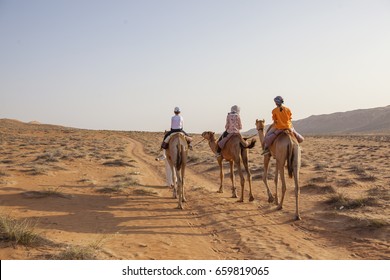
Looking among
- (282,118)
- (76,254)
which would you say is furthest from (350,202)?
(76,254)

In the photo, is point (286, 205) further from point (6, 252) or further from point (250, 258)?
point (6, 252)

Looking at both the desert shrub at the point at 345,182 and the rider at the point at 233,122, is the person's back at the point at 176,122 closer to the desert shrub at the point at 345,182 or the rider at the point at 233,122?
the rider at the point at 233,122

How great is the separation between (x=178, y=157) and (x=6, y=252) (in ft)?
22.1

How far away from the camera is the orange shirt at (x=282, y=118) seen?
11648mm

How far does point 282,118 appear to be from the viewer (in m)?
11.7

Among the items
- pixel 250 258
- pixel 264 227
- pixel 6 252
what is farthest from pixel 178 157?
pixel 6 252

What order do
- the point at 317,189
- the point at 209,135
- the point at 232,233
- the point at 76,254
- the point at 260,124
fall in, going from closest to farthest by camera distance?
1. the point at 76,254
2. the point at 232,233
3. the point at 260,124
4. the point at 317,189
5. the point at 209,135

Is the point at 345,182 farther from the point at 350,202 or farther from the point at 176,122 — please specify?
the point at 176,122

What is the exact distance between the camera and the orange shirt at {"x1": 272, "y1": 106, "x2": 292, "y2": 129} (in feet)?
38.2

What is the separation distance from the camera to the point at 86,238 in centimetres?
852

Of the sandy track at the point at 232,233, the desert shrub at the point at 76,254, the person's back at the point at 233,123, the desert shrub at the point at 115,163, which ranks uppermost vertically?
the person's back at the point at 233,123

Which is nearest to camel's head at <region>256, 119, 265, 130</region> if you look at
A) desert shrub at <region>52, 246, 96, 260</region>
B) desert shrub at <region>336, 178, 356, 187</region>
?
desert shrub at <region>336, 178, 356, 187</region>

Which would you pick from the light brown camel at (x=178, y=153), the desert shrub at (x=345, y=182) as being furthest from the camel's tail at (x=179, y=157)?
the desert shrub at (x=345, y=182)

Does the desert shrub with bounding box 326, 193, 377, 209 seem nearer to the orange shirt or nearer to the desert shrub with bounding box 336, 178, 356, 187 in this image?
the orange shirt
